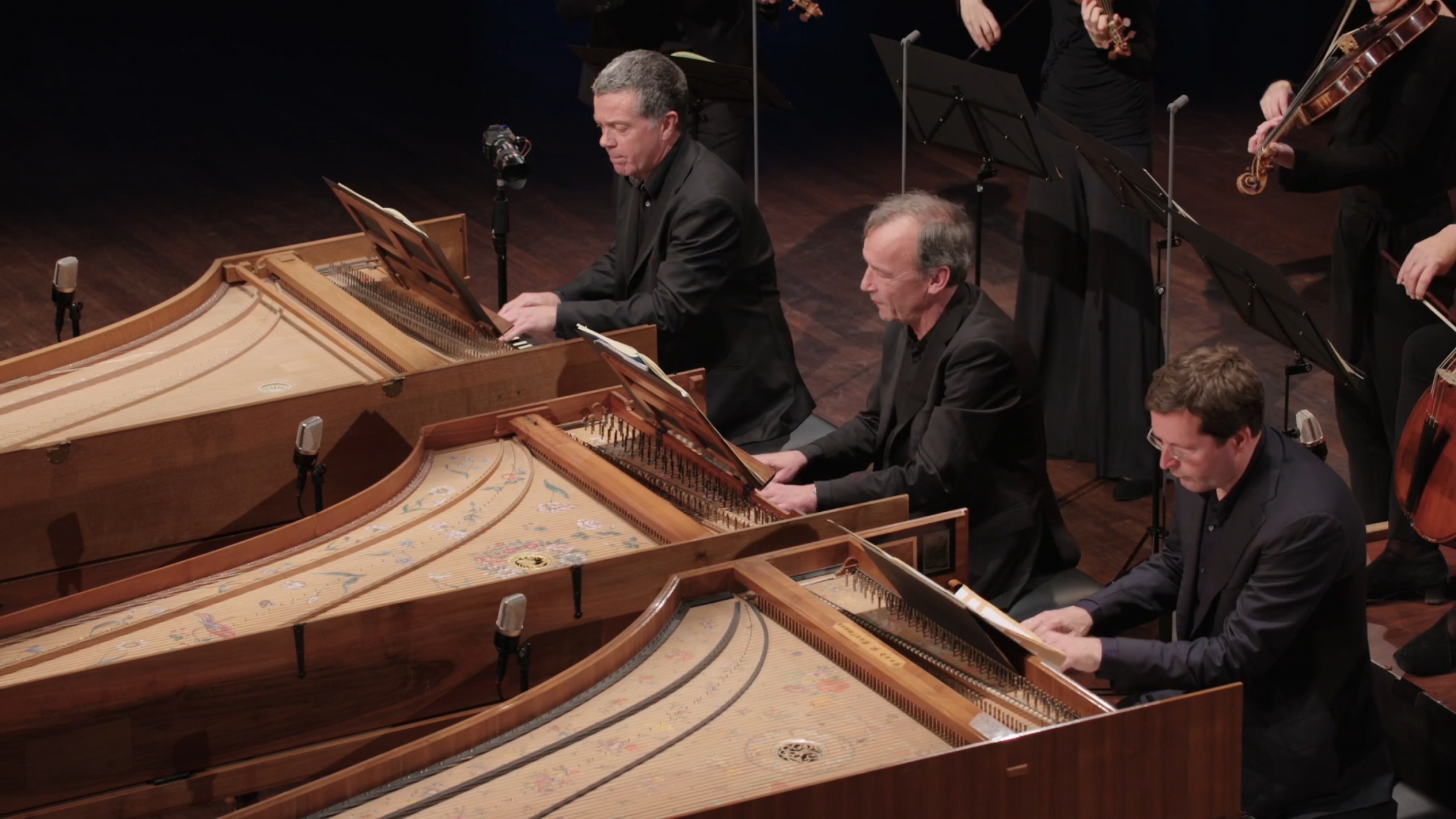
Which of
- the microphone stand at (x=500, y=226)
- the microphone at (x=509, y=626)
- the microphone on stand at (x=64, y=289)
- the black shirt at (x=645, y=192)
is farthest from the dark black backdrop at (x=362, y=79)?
the microphone at (x=509, y=626)

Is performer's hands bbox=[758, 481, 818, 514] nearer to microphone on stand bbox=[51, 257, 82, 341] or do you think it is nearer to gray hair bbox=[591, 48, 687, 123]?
gray hair bbox=[591, 48, 687, 123]

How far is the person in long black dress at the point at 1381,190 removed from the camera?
420 cm

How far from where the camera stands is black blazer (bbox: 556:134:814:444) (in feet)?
15.2

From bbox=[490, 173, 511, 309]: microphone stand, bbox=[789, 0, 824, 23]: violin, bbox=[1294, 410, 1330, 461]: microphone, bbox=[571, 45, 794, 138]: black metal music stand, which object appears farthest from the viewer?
bbox=[789, 0, 824, 23]: violin

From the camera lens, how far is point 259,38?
9.58 meters

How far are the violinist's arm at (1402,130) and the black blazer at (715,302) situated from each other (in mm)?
1413

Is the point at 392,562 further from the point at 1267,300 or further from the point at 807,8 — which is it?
the point at 807,8

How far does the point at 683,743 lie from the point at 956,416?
4.00ft

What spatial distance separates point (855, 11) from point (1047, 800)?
7.99 m

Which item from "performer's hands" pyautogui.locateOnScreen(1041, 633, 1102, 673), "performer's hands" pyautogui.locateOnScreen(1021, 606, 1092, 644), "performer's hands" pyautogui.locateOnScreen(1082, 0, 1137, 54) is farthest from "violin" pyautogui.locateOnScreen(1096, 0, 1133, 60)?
"performer's hands" pyautogui.locateOnScreen(1041, 633, 1102, 673)

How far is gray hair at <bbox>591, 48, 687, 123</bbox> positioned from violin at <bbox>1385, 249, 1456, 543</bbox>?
196 centimetres

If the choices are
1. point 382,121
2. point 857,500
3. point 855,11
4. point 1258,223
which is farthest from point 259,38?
point 857,500

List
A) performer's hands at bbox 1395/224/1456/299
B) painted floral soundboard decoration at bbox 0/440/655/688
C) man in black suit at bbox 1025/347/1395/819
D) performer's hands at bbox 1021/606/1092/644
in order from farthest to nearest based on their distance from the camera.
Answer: performer's hands at bbox 1395/224/1456/299
performer's hands at bbox 1021/606/1092/644
painted floral soundboard decoration at bbox 0/440/655/688
man in black suit at bbox 1025/347/1395/819

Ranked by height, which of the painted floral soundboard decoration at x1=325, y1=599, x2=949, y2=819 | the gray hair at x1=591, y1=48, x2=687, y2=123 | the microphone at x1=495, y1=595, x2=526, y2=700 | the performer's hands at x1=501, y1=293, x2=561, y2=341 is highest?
the gray hair at x1=591, y1=48, x2=687, y2=123
